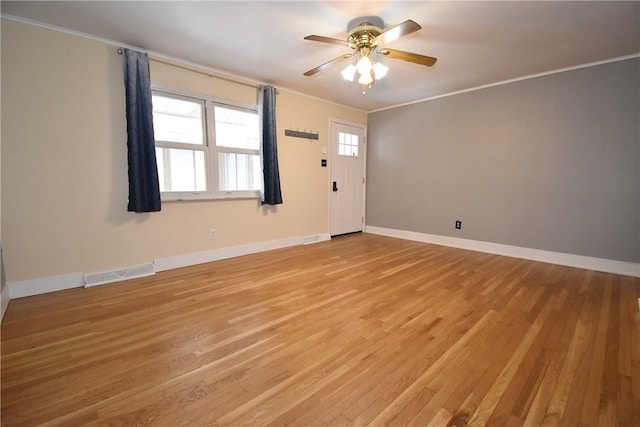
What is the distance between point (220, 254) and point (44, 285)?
170cm

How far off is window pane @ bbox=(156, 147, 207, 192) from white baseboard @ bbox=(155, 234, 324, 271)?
0.85 m

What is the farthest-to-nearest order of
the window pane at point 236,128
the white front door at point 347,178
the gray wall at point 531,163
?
1. the white front door at point 347,178
2. the window pane at point 236,128
3. the gray wall at point 531,163

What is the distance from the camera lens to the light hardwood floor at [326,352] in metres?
1.26

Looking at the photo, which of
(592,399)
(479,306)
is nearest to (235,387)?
(592,399)

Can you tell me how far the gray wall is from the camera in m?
3.11

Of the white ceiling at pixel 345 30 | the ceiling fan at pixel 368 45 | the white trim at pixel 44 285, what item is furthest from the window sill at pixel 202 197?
the ceiling fan at pixel 368 45

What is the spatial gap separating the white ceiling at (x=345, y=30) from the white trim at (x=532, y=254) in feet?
7.77

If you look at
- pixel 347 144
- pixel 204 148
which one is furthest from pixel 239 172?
pixel 347 144

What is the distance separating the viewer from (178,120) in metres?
3.29

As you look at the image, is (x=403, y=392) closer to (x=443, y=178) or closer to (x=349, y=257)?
(x=349, y=257)

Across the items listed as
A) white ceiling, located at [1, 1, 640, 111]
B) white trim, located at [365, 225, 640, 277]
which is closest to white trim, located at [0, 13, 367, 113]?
white ceiling, located at [1, 1, 640, 111]

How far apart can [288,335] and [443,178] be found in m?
3.83

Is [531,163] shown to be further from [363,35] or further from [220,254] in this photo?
[220,254]

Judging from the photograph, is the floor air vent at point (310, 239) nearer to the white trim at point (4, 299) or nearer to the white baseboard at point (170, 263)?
the white baseboard at point (170, 263)
